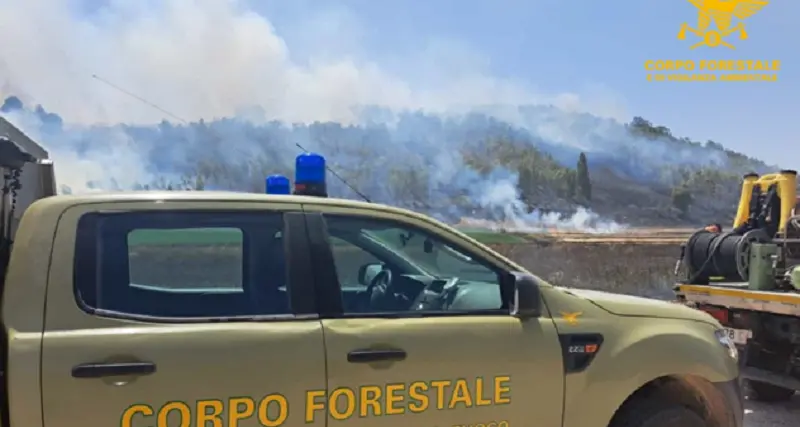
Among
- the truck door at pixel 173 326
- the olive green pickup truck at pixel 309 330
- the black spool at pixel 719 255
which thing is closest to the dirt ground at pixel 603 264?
the black spool at pixel 719 255

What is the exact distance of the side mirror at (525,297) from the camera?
316 centimetres

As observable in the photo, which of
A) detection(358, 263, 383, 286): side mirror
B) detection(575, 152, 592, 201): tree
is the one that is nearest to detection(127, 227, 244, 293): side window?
detection(358, 263, 383, 286): side mirror

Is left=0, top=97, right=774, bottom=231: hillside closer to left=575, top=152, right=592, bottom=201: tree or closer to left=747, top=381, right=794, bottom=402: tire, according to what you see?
left=575, top=152, right=592, bottom=201: tree

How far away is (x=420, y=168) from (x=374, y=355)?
137 ft

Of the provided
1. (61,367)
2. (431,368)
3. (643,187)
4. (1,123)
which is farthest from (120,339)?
(643,187)

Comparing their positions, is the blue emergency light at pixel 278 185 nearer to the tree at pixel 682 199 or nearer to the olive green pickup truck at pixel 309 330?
the olive green pickup truck at pixel 309 330

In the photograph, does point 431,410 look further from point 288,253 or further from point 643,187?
point 643,187

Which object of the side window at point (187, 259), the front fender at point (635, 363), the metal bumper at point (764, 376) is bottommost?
the metal bumper at point (764, 376)

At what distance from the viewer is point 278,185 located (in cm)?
358

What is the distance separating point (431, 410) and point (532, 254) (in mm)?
13765

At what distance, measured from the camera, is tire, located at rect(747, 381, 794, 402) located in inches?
253

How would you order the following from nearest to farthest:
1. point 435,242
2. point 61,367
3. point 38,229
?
point 61,367
point 38,229
point 435,242

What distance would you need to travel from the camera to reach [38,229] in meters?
2.65

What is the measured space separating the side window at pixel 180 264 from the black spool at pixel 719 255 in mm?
5017
